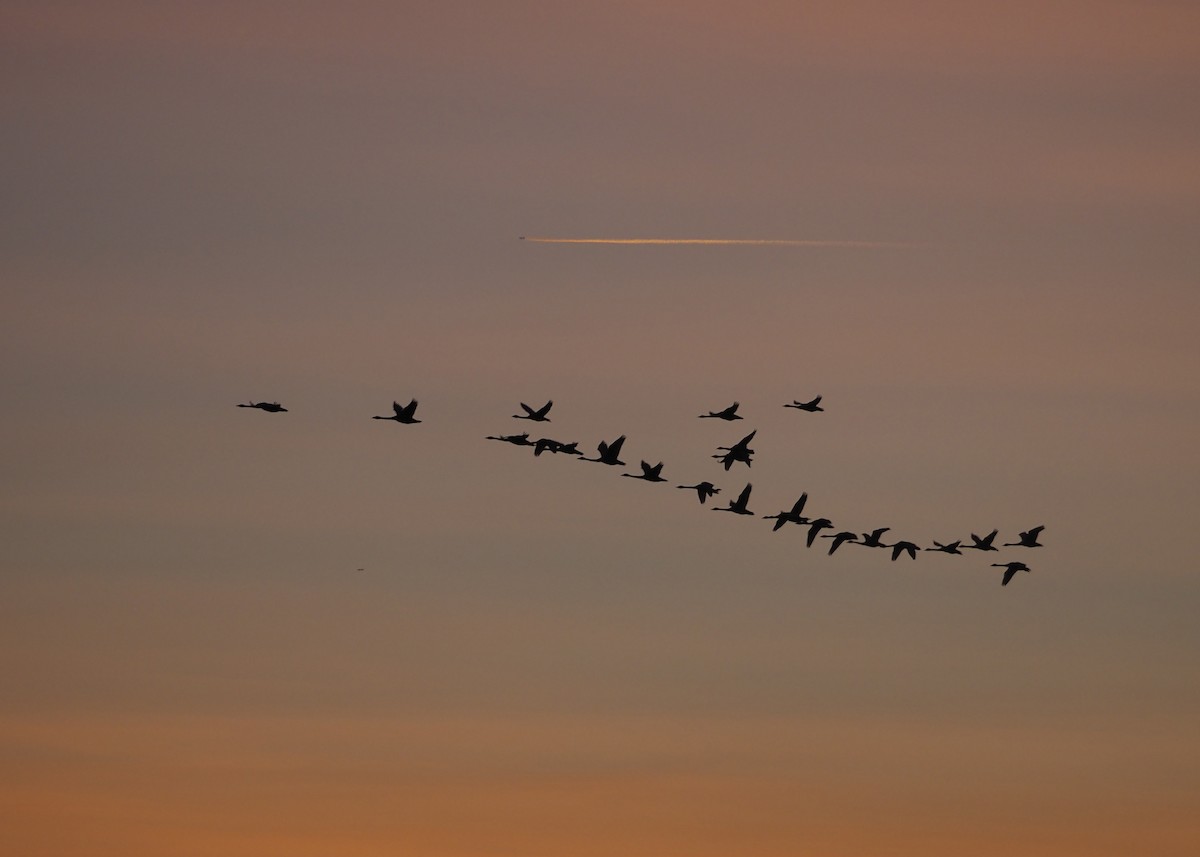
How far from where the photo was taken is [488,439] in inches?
7776

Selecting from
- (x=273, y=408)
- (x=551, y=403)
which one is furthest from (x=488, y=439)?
(x=273, y=408)

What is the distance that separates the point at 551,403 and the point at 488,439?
5.38 meters

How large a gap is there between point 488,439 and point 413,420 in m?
8.08

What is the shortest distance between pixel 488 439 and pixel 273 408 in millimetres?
19188

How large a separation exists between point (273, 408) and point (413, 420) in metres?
11.3

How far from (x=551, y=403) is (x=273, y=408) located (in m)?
22.4

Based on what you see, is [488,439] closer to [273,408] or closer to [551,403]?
[551,403]

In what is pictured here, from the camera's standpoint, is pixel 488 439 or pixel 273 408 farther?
pixel 488 439

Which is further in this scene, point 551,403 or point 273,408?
point 551,403

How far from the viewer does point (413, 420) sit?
191 m

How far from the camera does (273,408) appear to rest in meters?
185
